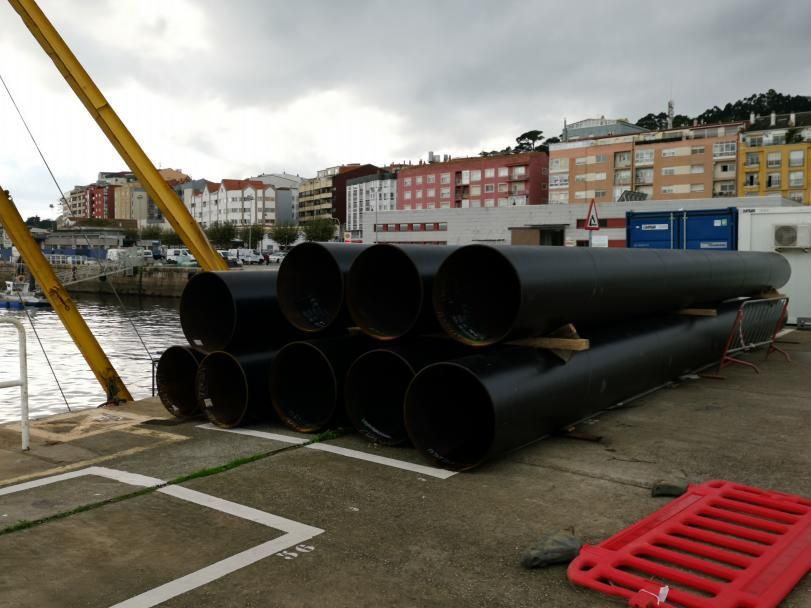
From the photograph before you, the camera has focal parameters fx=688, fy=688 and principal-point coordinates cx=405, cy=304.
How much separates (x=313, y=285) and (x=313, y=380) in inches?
37.6

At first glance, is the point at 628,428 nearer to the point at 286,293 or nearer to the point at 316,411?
the point at 316,411

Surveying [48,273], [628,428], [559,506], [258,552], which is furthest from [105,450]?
[48,273]

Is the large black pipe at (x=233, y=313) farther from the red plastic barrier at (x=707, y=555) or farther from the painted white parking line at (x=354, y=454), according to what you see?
the red plastic barrier at (x=707, y=555)

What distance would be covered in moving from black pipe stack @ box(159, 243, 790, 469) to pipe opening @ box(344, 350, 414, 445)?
13 millimetres

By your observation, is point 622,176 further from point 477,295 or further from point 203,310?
point 477,295

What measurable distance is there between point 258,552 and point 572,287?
3282 mm

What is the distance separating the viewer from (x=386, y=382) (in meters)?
6.23

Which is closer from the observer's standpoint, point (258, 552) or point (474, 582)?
point (474, 582)

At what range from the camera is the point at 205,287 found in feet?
24.2

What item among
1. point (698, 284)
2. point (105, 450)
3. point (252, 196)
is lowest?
point (105, 450)

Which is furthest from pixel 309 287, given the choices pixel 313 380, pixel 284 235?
pixel 284 235

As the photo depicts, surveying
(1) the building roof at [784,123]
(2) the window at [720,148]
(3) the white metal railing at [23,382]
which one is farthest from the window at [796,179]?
(3) the white metal railing at [23,382]

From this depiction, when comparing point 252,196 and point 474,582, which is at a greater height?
point 252,196

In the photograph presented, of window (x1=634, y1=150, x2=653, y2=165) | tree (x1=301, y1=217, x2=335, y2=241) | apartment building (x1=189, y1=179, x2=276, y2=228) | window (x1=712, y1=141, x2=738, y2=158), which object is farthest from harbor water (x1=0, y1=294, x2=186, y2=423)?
apartment building (x1=189, y1=179, x2=276, y2=228)
